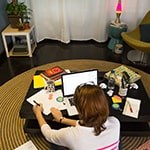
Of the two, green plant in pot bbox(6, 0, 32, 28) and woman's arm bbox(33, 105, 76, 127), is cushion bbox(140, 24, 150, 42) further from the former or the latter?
woman's arm bbox(33, 105, 76, 127)

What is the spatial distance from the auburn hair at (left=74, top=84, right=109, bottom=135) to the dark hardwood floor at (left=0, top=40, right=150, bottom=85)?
1905mm

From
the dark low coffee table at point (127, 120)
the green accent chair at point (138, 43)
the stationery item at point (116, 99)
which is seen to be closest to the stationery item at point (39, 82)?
the dark low coffee table at point (127, 120)

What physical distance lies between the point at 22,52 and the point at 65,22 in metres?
0.87

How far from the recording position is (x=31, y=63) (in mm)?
3195

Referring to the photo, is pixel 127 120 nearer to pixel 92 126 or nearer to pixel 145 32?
pixel 92 126

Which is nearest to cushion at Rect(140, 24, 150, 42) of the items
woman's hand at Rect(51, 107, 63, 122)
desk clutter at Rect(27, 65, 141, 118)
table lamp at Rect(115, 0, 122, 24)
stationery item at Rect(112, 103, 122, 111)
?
table lamp at Rect(115, 0, 122, 24)

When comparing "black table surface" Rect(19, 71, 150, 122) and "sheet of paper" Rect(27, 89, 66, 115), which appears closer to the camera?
"black table surface" Rect(19, 71, 150, 122)

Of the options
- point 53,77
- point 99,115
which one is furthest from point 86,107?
point 53,77

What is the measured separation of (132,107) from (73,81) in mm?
533

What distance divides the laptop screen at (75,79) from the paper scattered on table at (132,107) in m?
0.35

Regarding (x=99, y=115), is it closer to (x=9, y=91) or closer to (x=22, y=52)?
(x=9, y=91)

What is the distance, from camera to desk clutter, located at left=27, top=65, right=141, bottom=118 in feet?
5.91

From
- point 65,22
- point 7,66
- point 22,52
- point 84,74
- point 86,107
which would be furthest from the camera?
point 65,22

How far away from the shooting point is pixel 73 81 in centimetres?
182
